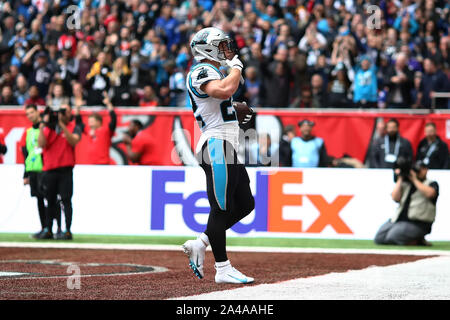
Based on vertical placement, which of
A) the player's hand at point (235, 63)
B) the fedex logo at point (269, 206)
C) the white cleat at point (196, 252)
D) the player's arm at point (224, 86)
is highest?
the player's hand at point (235, 63)

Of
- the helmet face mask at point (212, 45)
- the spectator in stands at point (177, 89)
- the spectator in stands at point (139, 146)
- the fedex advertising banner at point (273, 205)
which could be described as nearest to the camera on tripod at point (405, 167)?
the fedex advertising banner at point (273, 205)

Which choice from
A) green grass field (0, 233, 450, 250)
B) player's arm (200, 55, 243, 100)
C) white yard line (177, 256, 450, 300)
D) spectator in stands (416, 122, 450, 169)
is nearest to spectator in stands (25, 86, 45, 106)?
green grass field (0, 233, 450, 250)

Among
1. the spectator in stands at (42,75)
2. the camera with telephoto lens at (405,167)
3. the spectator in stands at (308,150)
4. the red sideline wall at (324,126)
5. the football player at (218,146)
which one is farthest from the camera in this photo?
the spectator in stands at (42,75)

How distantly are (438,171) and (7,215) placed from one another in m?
7.37

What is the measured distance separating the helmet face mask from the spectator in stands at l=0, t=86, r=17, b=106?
1264 cm

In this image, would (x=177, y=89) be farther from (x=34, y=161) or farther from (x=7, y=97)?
(x=34, y=161)

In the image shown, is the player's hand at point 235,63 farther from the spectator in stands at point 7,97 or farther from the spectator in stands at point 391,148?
the spectator in stands at point 7,97

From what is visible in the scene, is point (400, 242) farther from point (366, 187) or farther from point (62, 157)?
point (62, 157)

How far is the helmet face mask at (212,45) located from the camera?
9.02 metres

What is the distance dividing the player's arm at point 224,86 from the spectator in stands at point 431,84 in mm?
11386

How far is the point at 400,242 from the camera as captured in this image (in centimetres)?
1509

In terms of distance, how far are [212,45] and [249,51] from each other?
36.9 ft

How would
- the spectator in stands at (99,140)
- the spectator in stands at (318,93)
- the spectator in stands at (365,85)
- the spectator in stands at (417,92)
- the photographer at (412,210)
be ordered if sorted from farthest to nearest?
the spectator in stands at (417,92) < the spectator in stands at (318,93) < the spectator in stands at (365,85) < the spectator in stands at (99,140) < the photographer at (412,210)

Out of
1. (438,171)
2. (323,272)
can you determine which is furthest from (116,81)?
(323,272)
